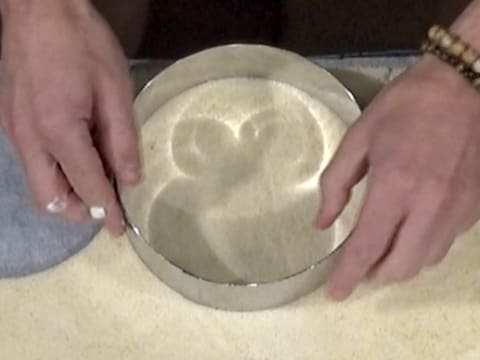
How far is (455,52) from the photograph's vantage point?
639 mm

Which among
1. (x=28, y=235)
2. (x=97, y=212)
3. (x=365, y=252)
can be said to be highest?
(x=365, y=252)

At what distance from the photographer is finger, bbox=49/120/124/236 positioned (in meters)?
0.62

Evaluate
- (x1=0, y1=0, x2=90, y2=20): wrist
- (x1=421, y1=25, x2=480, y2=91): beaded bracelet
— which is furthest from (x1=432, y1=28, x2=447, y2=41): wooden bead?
(x1=0, y1=0, x2=90, y2=20): wrist

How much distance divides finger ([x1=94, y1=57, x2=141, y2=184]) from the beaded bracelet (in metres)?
0.19

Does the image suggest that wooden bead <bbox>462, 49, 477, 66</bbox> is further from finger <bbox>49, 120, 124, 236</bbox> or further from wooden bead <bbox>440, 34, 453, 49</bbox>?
finger <bbox>49, 120, 124, 236</bbox>

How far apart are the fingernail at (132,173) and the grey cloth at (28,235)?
0.11 metres

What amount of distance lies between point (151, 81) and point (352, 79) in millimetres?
167

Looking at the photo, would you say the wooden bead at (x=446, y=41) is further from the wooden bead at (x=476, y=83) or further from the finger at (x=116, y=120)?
the finger at (x=116, y=120)

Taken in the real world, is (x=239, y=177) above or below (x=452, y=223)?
below

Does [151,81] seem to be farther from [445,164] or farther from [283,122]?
[445,164]

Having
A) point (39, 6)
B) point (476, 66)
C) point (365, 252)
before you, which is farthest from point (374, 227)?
point (39, 6)

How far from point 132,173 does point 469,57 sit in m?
0.22

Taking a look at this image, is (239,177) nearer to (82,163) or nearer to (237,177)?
(237,177)

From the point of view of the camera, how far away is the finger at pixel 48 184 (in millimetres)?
635
